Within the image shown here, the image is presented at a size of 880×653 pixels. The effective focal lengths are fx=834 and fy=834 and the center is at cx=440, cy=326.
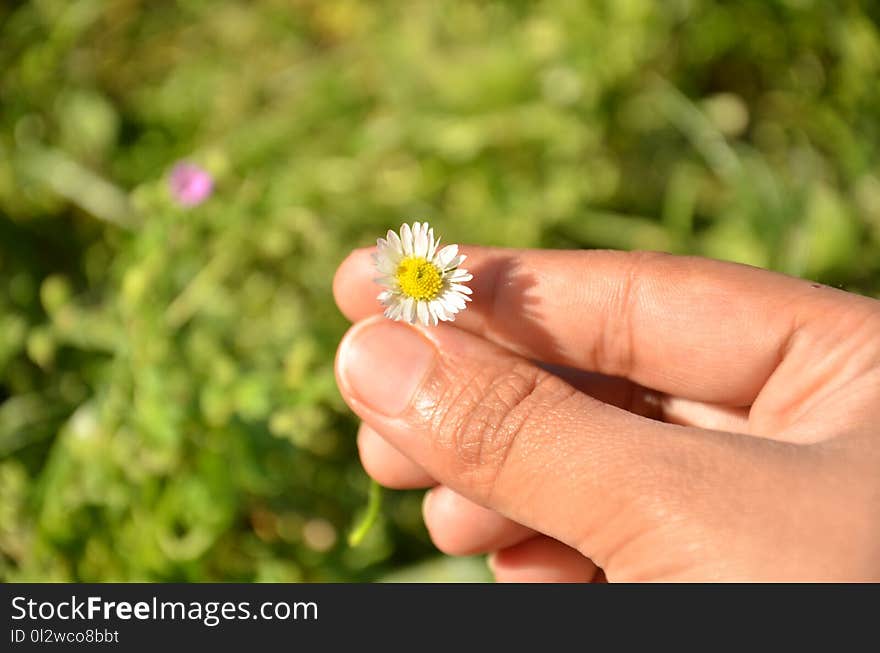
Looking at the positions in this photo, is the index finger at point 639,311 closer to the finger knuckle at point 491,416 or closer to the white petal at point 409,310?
the white petal at point 409,310

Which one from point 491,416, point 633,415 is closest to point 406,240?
point 491,416

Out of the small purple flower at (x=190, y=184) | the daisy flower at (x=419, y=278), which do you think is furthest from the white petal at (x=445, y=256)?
the small purple flower at (x=190, y=184)

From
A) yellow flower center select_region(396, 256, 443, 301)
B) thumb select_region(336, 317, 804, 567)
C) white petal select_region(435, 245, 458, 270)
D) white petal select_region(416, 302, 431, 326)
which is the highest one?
white petal select_region(435, 245, 458, 270)

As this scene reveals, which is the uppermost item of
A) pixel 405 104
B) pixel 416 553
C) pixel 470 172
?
pixel 405 104

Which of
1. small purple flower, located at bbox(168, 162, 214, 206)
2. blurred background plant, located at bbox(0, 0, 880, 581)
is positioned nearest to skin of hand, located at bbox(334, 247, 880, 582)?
blurred background plant, located at bbox(0, 0, 880, 581)

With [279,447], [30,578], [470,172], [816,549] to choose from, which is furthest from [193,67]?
[816,549]

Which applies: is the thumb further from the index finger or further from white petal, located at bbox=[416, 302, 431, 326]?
the index finger

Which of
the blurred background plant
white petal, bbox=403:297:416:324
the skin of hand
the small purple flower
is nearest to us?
the skin of hand
